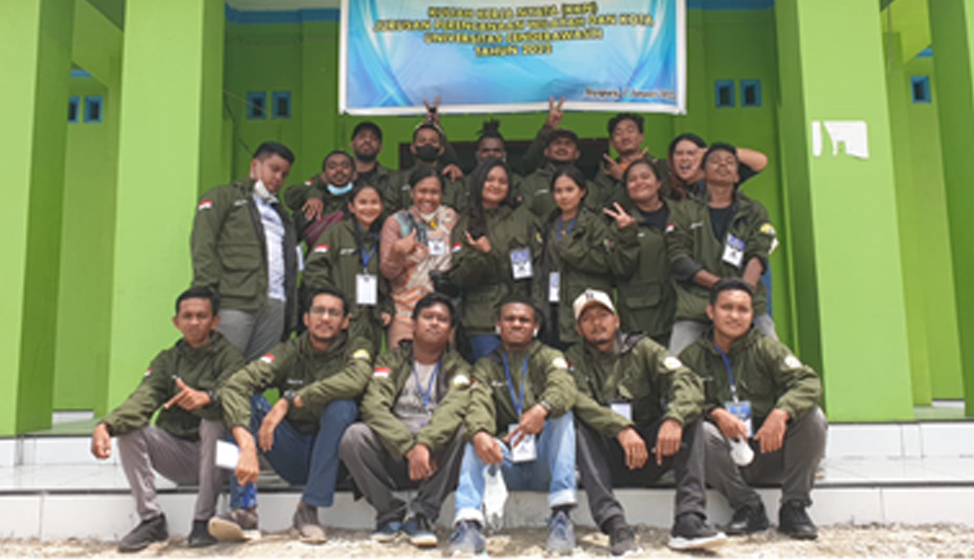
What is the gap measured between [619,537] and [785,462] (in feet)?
2.80

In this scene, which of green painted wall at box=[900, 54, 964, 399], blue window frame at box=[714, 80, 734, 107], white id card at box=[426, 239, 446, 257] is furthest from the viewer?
green painted wall at box=[900, 54, 964, 399]

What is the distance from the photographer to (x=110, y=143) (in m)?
7.50

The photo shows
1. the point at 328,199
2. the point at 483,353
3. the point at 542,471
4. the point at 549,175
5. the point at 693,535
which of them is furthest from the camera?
the point at 328,199

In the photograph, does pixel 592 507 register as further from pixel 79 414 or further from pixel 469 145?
pixel 79 414

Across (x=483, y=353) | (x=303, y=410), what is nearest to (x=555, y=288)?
(x=483, y=353)

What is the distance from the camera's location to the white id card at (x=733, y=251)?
392 centimetres

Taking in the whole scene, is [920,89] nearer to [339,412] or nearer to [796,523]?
[796,523]

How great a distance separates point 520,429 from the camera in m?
3.17

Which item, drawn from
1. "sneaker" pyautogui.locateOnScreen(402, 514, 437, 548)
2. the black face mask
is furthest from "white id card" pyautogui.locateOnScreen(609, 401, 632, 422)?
the black face mask

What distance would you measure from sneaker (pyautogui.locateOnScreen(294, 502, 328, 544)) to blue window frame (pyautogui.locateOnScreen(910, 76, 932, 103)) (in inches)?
282

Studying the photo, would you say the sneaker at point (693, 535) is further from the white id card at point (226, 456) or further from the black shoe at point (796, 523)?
the white id card at point (226, 456)

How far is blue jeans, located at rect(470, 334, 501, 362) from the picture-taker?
155 inches

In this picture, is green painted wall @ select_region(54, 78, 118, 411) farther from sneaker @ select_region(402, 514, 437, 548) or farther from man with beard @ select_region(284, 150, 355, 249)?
sneaker @ select_region(402, 514, 437, 548)

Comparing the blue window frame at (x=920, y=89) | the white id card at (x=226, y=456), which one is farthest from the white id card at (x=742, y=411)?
the blue window frame at (x=920, y=89)
